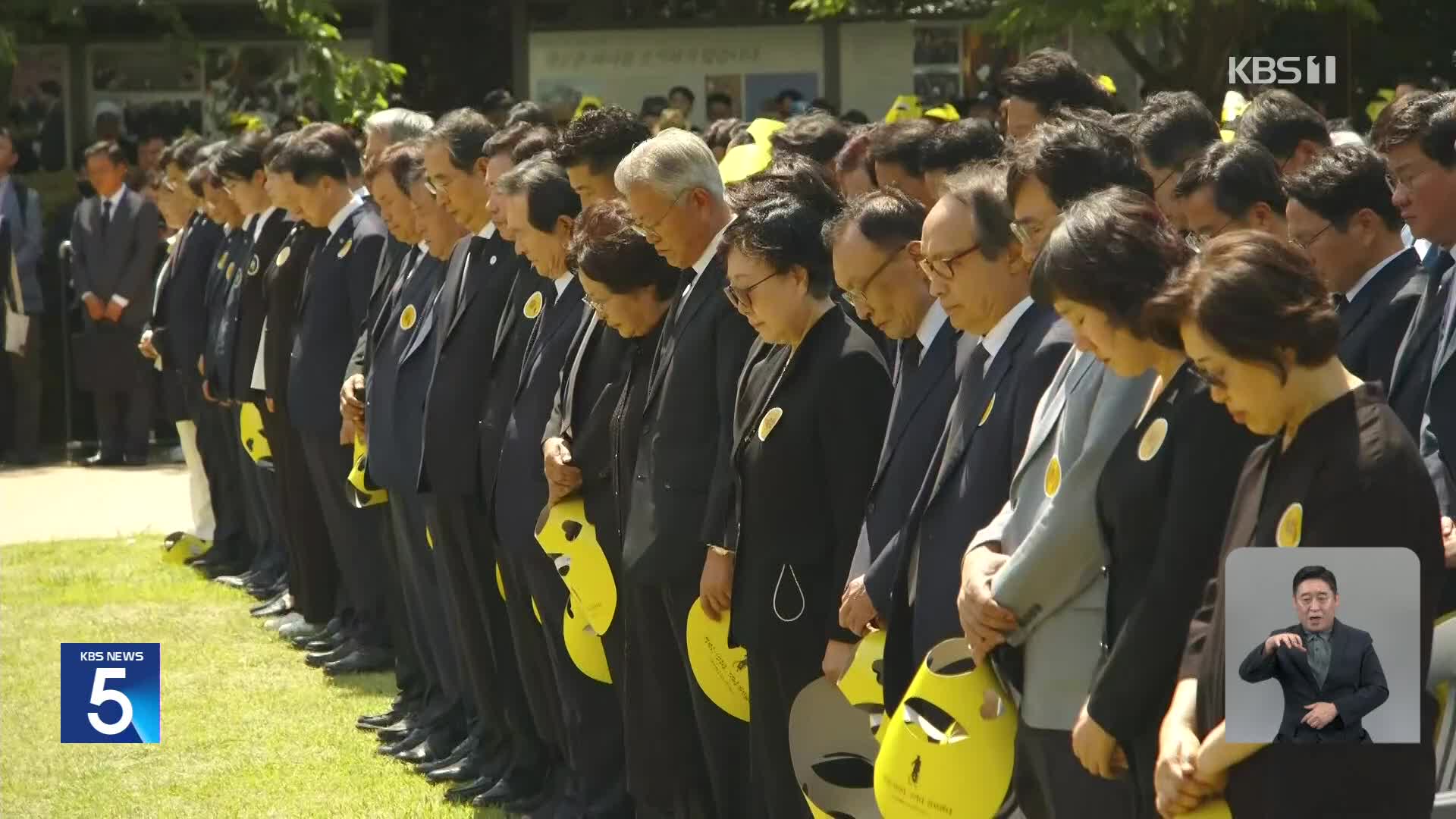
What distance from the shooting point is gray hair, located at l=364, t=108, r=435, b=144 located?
8.74 meters

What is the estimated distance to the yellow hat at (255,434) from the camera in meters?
9.84

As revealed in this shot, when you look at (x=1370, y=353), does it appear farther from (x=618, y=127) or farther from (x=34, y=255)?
(x=34, y=255)

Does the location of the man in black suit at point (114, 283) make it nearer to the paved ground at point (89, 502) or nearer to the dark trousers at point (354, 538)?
the paved ground at point (89, 502)

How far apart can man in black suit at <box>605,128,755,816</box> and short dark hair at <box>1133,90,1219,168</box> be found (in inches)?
41.6

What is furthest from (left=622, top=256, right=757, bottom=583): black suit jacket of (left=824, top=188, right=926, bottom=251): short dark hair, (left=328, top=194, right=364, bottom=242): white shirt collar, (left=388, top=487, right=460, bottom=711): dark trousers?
(left=328, top=194, right=364, bottom=242): white shirt collar

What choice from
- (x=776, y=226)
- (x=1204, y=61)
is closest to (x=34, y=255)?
(x=1204, y=61)

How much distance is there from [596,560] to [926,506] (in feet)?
5.80

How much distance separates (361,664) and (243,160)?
2.92 m

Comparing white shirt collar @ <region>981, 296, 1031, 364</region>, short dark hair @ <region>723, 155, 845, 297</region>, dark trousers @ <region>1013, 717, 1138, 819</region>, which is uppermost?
short dark hair @ <region>723, 155, 845, 297</region>

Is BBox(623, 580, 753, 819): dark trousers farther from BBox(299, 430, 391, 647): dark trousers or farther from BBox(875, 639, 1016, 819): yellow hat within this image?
BBox(299, 430, 391, 647): dark trousers

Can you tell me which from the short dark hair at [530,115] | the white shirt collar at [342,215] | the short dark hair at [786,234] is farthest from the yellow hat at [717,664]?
the white shirt collar at [342,215]

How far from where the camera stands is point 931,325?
4.49 meters

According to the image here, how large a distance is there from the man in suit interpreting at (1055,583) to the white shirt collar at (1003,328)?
8.9 inches

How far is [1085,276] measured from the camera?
3.57 metres
